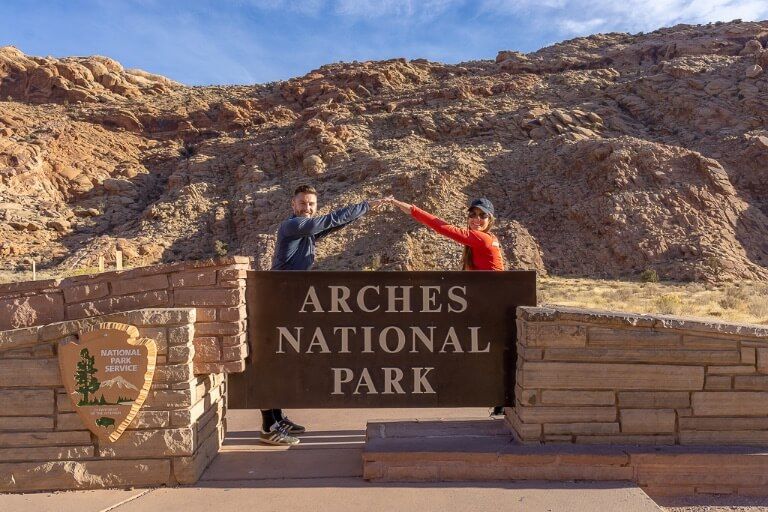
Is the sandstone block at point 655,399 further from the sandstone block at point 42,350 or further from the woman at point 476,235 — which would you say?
the sandstone block at point 42,350

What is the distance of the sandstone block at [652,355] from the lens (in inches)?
144

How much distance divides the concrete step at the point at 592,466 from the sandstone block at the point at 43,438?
5.89ft

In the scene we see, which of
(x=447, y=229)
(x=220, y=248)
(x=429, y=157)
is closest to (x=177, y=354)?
(x=447, y=229)

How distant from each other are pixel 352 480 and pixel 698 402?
235cm

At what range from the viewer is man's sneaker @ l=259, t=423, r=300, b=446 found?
4242mm

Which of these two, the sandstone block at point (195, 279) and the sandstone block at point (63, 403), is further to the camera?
the sandstone block at point (195, 279)

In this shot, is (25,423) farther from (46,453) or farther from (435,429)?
(435,429)

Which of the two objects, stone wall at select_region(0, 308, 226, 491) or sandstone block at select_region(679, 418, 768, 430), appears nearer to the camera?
stone wall at select_region(0, 308, 226, 491)

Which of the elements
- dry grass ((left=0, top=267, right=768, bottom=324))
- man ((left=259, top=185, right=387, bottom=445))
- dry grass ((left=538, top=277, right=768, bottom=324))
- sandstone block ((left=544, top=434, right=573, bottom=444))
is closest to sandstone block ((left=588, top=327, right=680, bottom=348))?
sandstone block ((left=544, top=434, right=573, bottom=444))

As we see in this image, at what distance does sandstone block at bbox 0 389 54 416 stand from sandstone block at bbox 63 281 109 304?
60 cm

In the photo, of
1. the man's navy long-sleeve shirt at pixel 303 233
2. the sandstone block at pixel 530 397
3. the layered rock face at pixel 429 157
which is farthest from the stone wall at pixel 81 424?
the layered rock face at pixel 429 157

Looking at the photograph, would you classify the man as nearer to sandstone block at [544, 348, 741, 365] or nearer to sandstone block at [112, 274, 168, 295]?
sandstone block at [112, 274, 168, 295]

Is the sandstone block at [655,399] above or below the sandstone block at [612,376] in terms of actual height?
below

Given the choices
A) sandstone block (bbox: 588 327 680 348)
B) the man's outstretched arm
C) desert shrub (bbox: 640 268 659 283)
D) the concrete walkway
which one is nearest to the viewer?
the concrete walkway
